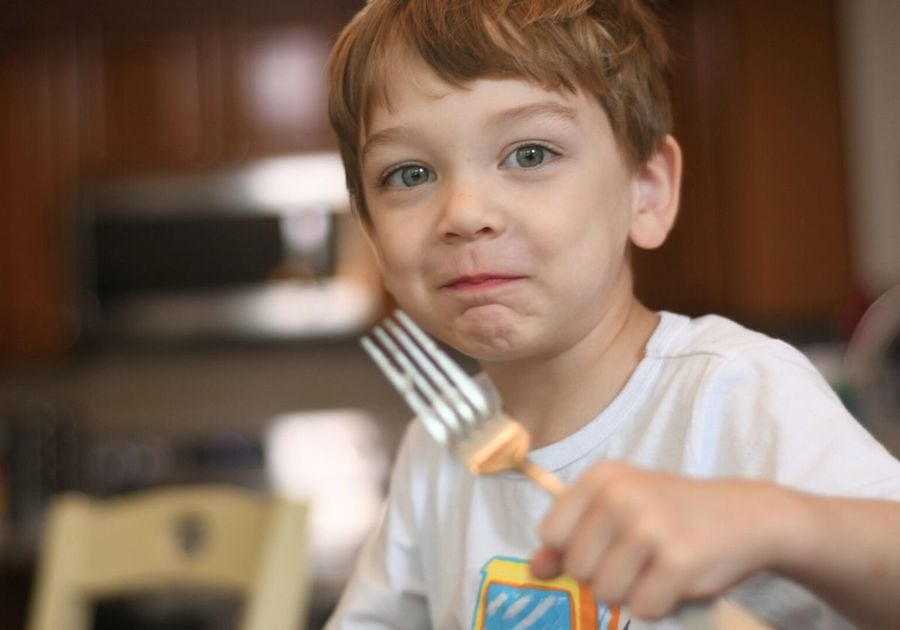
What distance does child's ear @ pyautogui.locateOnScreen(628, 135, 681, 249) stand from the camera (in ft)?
2.83

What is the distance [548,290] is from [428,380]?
0.38ft

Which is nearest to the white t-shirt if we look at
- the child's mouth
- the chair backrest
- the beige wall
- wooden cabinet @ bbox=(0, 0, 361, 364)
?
the child's mouth

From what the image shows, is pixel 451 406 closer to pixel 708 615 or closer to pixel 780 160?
pixel 708 615

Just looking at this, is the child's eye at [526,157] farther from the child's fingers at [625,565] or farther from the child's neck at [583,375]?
the child's fingers at [625,565]

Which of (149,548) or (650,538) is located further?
(149,548)

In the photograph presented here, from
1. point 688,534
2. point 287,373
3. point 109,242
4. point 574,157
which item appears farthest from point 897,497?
point 287,373

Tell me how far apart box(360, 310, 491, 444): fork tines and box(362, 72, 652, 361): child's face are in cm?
5

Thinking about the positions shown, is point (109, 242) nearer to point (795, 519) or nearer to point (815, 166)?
point (815, 166)

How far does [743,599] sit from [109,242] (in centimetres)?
305

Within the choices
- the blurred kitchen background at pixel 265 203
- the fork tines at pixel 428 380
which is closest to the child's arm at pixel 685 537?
the fork tines at pixel 428 380

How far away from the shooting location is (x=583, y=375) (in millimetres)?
845

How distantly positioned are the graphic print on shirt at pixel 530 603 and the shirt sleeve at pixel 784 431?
118mm

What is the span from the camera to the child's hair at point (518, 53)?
764 millimetres

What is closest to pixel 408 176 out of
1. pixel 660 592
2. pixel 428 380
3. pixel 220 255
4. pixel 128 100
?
pixel 428 380
